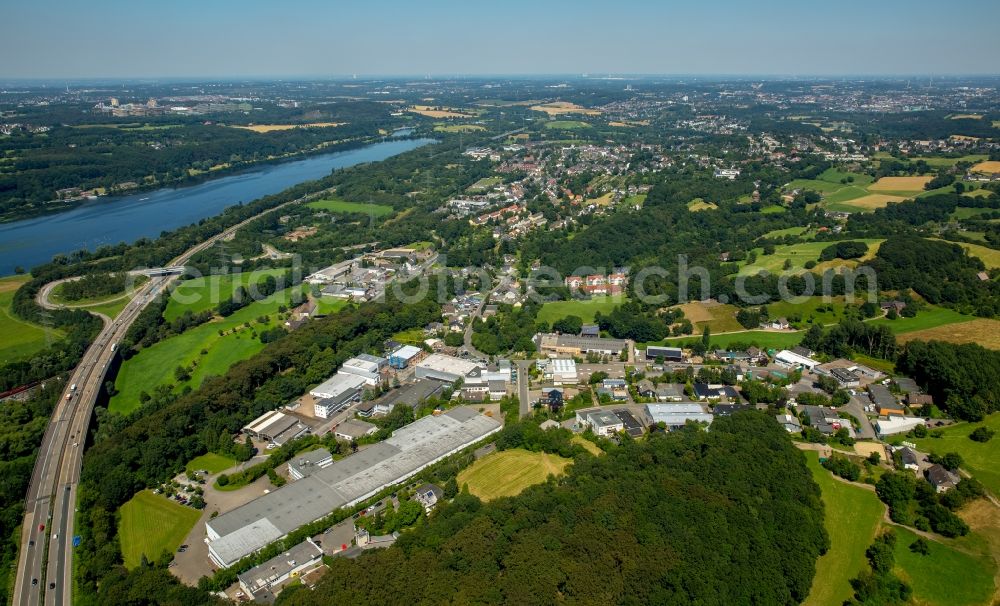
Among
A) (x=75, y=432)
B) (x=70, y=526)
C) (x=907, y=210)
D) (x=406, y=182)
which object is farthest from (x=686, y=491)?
(x=406, y=182)

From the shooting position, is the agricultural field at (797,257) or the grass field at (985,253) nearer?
the grass field at (985,253)

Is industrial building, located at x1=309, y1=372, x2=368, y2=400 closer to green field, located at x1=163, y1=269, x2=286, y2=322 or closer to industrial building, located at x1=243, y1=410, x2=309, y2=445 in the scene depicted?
industrial building, located at x1=243, y1=410, x2=309, y2=445

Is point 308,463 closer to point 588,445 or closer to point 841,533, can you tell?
point 588,445

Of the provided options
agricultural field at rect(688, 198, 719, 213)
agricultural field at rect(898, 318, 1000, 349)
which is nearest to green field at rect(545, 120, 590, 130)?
agricultural field at rect(688, 198, 719, 213)

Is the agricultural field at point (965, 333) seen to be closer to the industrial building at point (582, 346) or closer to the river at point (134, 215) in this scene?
the industrial building at point (582, 346)

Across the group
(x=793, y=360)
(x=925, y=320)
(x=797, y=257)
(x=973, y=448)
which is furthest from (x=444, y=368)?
(x=797, y=257)

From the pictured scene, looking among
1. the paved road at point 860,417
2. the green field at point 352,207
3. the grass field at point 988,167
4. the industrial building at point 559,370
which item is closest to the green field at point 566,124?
the green field at point 352,207
